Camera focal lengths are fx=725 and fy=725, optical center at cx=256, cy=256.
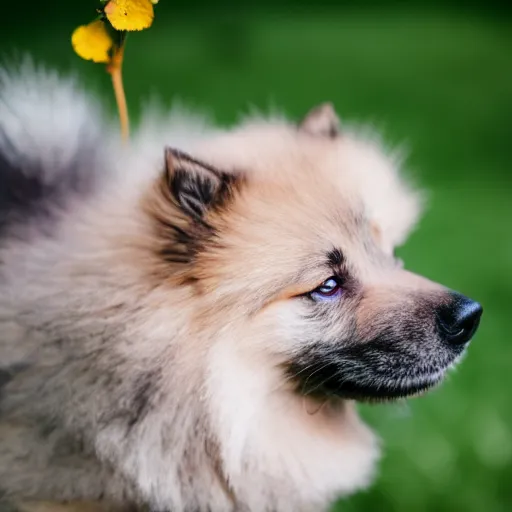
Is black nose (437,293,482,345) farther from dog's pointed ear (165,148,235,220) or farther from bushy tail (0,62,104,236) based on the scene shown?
bushy tail (0,62,104,236)

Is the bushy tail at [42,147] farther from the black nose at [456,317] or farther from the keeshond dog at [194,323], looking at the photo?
the black nose at [456,317]

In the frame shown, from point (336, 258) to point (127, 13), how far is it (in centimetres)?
58

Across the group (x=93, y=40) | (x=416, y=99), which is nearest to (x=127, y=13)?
(x=93, y=40)

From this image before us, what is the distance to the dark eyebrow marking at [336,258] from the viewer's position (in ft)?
4.47

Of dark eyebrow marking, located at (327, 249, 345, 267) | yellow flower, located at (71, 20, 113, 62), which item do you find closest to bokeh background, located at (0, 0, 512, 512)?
dark eyebrow marking, located at (327, 249, 345, 267)

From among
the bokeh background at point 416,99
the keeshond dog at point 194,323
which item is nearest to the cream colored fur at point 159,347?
the keeshond dog at point 194,323

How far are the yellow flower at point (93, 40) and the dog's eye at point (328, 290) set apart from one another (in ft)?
1.97

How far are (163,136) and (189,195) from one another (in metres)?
0.40

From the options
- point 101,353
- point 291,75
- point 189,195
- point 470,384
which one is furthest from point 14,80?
point 291,75

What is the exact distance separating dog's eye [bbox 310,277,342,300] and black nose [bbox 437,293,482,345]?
197mm

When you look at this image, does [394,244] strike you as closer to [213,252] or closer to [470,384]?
Answer: [213,252]

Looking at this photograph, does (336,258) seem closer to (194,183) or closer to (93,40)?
(194,183)

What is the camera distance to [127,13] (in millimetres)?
1279

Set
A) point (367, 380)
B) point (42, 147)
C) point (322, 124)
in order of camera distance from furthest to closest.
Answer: point (322, 124) < point (42, 147) < point (367, 380)
